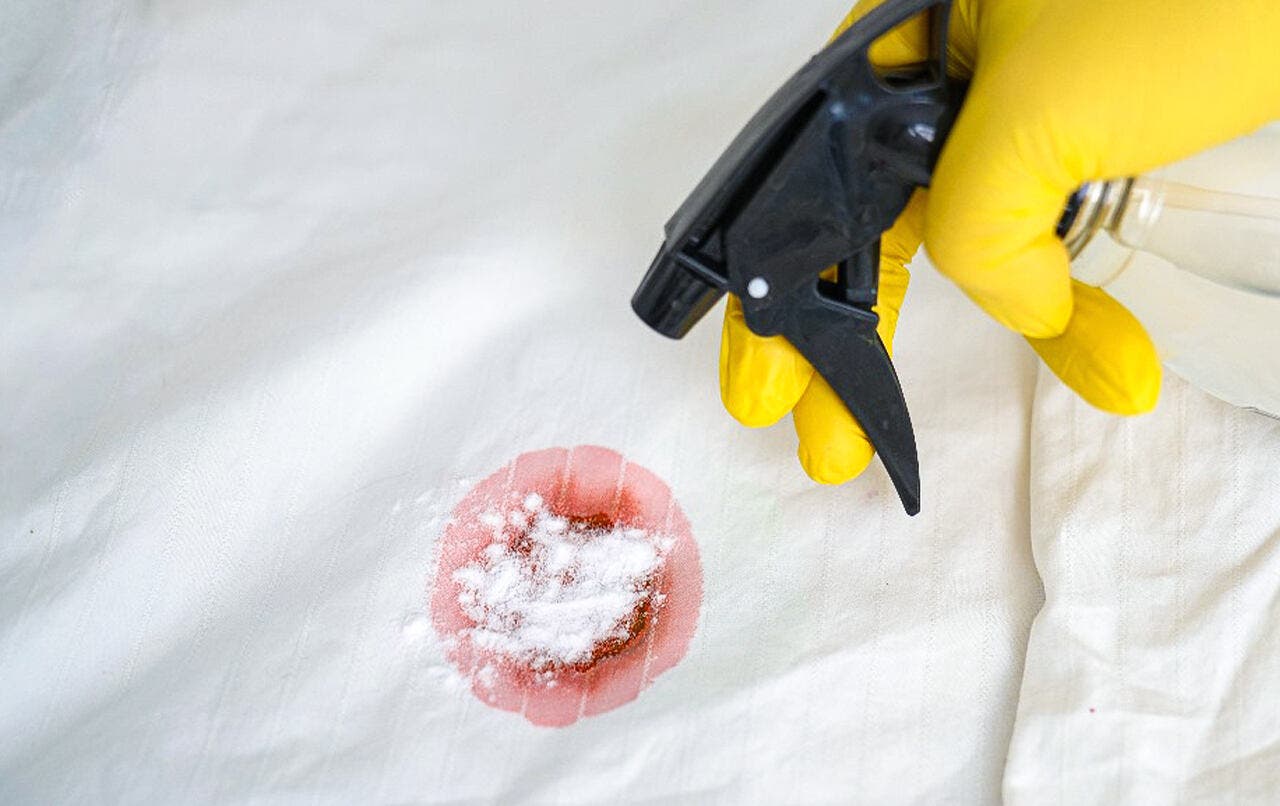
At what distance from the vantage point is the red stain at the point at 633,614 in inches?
28.1

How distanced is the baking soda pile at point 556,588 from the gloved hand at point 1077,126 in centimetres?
27

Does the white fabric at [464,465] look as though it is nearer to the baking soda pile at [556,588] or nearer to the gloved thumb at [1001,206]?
the baking soda pile at [556,588]

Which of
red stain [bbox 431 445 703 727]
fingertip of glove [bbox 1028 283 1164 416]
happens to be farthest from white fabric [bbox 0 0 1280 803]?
fingertip of glove [bbox 1028 283 1164 416]

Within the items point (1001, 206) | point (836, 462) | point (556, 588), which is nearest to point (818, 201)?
point (1001, 206)

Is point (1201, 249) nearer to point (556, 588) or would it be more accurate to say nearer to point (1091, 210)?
point (1091, 210)

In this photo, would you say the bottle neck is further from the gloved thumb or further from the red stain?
the red stain

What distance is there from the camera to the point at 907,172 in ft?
1.87

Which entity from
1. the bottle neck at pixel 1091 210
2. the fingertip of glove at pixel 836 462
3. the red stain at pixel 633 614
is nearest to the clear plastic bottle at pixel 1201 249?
the bottle neck at pixel 1091 210

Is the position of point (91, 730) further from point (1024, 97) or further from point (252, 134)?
point (1024, 97)

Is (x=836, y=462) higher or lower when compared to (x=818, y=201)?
lower

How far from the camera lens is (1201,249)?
2.14 ft

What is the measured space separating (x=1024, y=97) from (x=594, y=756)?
41 cm

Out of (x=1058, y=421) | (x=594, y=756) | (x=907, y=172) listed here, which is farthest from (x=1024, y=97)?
(x=594, y=756)

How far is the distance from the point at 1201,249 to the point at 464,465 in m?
0.45
